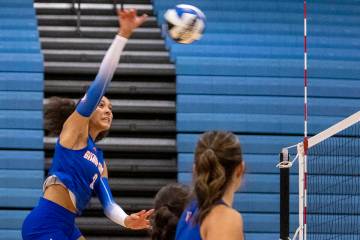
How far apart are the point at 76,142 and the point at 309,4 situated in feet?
24.5

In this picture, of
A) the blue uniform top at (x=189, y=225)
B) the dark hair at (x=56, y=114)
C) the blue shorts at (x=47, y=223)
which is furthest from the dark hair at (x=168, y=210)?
the dark hair at (x=56, y=114)

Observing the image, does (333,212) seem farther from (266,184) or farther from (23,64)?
(23,64)

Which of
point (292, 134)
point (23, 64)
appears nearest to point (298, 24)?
point (292, 134)

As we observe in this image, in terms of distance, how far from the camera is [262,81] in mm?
10930

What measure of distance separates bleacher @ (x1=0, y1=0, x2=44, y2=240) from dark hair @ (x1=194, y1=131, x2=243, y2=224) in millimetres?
7104

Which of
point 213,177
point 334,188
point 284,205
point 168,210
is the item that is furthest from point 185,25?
point 334,188

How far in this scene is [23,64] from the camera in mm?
10852

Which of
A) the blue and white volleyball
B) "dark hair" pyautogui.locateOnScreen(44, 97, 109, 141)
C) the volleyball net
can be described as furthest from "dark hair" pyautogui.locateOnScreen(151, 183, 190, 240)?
the volleyball net

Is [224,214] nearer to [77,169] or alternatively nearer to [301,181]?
[77,169]

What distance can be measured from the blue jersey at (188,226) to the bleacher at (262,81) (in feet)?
22.4

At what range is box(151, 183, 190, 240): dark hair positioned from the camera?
3373 millimetres

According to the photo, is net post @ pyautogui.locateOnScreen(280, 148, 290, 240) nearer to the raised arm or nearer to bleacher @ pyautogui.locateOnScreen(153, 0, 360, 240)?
the raised arm

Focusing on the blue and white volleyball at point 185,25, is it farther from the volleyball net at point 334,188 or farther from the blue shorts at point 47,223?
the volleyball net at point 334,188

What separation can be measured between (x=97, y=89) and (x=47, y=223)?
79 centimetres
